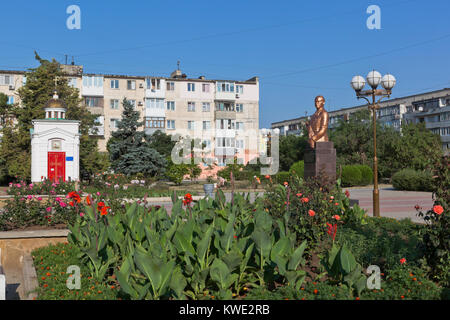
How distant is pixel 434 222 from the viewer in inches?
208

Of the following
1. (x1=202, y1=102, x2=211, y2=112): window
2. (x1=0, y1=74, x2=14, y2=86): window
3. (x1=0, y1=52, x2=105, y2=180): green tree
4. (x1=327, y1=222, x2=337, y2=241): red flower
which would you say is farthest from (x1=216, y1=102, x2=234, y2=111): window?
(x1=327, y1=222, x2=337, y2=241): red flower

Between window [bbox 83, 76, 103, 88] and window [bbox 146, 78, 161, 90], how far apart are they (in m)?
5.22

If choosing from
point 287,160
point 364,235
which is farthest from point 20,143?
point 364,235

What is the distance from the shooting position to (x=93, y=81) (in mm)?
48219

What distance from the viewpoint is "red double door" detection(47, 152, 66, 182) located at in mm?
21956

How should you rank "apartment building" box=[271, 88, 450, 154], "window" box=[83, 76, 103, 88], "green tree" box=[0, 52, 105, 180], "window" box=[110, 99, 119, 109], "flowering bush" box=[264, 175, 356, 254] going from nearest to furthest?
"flowering bush" box=[264, 175, 356, 254]
"green tree" box=[0, 52, 105, 180]
"window" box=[83, 76, 103, 88]
"window" box=[110, 99, 119, 109]
"apartment building" box=[271, 88, 450, 154]

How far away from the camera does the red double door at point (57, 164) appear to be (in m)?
22.0

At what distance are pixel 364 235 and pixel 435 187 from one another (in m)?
2.02

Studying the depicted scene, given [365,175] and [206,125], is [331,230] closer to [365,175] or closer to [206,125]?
[365,175]

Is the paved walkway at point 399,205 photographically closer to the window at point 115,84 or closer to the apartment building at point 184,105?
the apartment building at point 184,105

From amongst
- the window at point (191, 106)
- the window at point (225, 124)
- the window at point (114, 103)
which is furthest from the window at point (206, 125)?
the window at point (114, 103)

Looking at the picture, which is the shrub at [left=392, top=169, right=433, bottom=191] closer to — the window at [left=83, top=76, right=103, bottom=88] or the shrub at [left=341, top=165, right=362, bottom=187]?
the shrub at [left=341, top=165, right=362, bottom=187]

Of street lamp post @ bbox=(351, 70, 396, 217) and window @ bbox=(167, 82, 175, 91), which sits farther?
window @ bbox=(167, 82, 175, 91)
